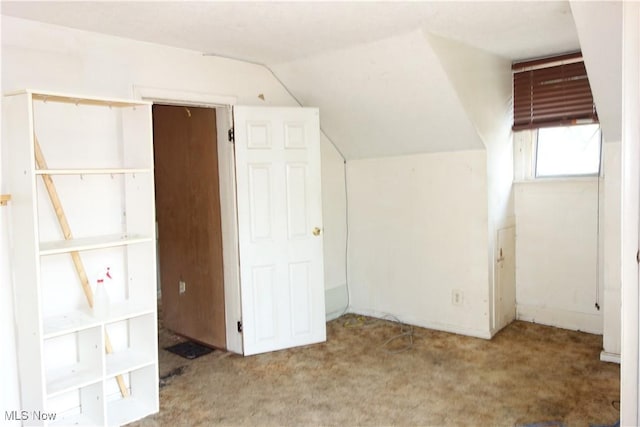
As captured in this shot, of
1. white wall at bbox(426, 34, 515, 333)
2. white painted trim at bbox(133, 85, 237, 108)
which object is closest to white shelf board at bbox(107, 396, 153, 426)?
white painted trim at bbox(133, 85, 237, 108)

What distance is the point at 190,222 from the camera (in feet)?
13.8

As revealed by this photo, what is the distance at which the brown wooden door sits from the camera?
394 cm

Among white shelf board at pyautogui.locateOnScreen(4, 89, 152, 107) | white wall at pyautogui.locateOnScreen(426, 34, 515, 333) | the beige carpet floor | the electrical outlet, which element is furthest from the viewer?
the electrical outlet

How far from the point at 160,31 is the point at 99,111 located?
0.60 meters

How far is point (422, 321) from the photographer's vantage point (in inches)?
173

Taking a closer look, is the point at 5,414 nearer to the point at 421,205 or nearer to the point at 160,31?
the point at 160,31

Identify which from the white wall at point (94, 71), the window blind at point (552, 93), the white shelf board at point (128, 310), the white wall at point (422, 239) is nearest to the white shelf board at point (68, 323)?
the white shelf board at point (128, 310)

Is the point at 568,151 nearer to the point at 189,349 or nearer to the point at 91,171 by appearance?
the point at 189,349

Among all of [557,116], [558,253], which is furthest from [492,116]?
[558,253]

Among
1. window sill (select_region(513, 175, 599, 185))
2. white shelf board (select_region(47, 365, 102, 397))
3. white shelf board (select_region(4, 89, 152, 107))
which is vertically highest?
white shelf board (select_region(4, 89, 152, 107))

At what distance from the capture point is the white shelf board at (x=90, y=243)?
2.46 m

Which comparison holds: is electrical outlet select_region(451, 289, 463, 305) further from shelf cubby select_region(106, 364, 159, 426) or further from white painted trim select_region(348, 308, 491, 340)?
shelf cubby select_region(106, 364, 159, 426)

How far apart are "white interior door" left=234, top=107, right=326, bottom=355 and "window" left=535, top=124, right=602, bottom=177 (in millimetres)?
1999

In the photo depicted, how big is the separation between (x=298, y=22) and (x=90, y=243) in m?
1.69
